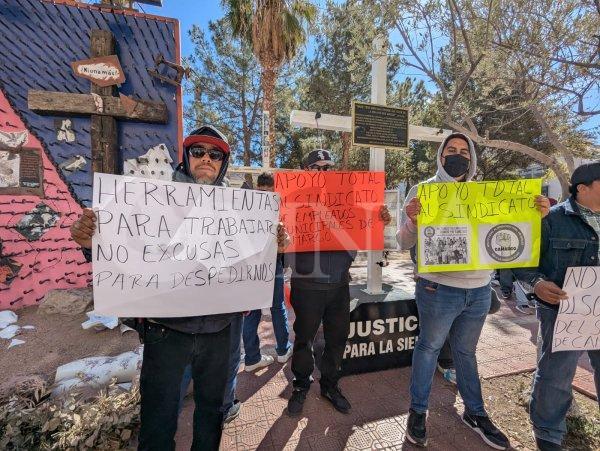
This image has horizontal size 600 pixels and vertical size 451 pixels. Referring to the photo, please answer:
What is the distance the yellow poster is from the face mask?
7.8 inches

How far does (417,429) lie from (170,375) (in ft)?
5.86

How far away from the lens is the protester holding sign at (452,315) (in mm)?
2059

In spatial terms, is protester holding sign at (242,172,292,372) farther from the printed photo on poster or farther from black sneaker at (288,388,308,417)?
the printed photo on poster

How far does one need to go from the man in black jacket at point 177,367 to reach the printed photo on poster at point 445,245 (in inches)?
52.4

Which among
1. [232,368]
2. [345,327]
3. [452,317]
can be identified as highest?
[452,317]

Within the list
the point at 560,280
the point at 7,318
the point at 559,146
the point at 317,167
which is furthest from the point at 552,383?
the point at 7,318

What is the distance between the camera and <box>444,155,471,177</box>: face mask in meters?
2.17

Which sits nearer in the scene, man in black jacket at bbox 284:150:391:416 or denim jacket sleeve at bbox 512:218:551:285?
denim jacket sleeve at bbox 512:218:551:285

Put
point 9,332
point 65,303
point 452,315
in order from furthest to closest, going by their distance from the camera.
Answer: point 65,303, point 9,332, point 452,315

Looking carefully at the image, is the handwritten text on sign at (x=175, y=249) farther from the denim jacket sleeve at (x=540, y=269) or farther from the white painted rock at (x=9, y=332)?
the white painted rock at (x=9, y=332)

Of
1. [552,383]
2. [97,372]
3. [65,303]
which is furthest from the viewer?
[65,303]

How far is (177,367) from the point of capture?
62.6 inches

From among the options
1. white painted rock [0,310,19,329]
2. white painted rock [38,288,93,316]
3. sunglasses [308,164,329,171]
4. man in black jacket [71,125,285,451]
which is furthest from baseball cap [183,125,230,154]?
white painted rock [0,310,19,329]

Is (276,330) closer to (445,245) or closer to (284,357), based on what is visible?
(284,357)
